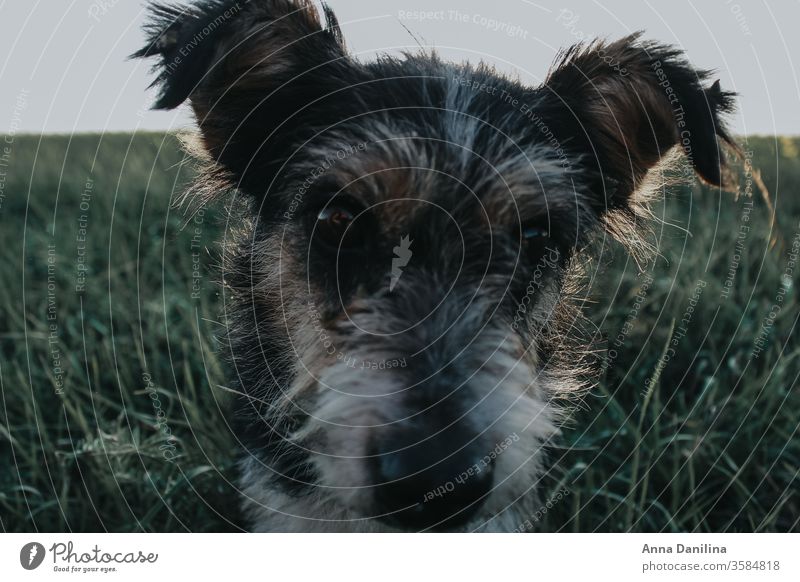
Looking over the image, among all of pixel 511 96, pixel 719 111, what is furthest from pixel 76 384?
pixel 719 111

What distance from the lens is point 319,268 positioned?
3.06 metres

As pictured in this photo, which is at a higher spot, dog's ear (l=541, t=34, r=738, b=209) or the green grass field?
dog's ear (l=541, t=34, r=738, b=209)

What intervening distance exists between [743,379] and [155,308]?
447 centimetres

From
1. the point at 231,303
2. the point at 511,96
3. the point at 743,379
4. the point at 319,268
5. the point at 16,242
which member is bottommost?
the point at 16,242

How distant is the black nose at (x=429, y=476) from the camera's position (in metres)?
Result: 2.27

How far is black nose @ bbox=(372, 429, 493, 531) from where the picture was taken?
2268 millimetres

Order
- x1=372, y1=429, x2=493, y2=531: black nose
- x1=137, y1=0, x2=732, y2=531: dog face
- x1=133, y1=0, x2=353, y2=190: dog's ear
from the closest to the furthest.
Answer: x1=372, y1=429, x2=493, y2=531: black nose → x1=137, y1=0, x2=732, y2=531: dog face → x1=133, y1=0, x2=353, y2=190: dog's ear

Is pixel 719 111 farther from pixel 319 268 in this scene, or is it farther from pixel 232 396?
pixel 232 396

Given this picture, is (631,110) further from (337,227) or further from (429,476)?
(429,476)
